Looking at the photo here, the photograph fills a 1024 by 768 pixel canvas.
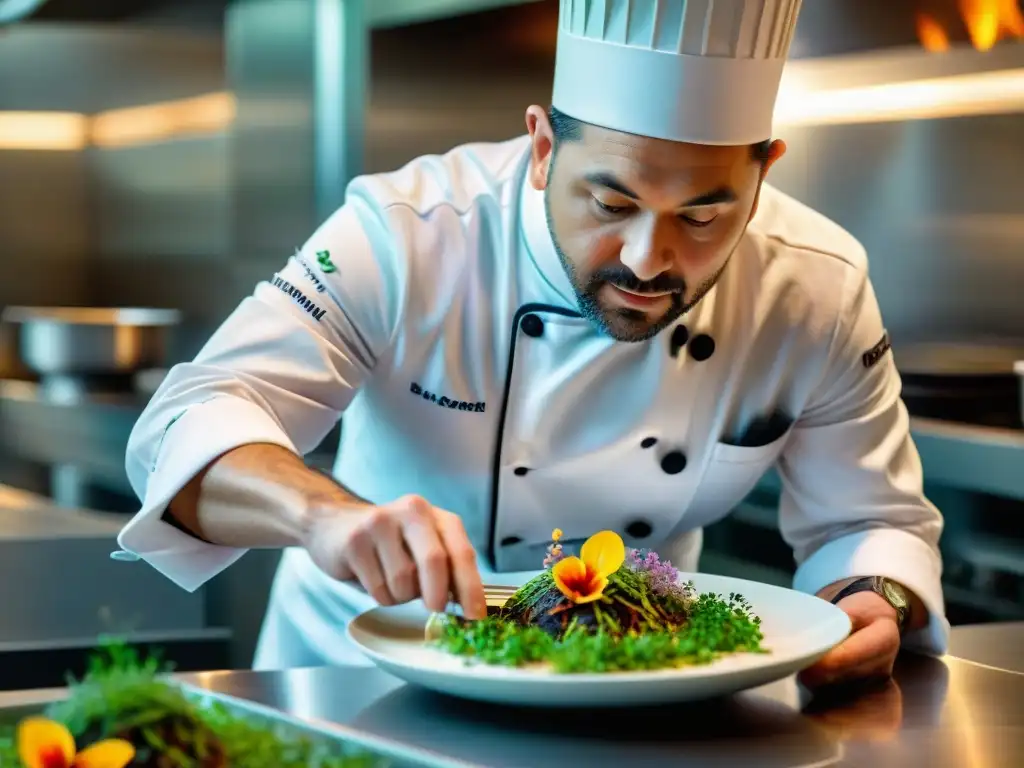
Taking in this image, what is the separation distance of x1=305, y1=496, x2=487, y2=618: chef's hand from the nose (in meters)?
0.37

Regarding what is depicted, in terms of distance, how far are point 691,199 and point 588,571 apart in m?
0.42

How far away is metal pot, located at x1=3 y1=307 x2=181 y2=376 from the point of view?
3.66 metres

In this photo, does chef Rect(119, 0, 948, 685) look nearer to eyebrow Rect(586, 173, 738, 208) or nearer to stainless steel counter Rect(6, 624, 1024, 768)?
eyebrow Rect(586, 173, 738, 208)

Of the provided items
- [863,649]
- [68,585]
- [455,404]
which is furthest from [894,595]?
[68,585]

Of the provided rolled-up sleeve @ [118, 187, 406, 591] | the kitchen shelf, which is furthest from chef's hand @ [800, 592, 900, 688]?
the kitchen shelf

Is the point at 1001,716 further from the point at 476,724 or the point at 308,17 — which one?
the point at 308,17

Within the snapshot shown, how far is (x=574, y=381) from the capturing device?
1.76m

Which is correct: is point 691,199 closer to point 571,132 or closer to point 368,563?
point 571,132

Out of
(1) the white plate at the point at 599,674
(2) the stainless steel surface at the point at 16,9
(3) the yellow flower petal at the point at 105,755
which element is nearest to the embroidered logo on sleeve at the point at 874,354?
(1) the white plate at the point at 599,674

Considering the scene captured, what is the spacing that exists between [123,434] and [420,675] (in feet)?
7.61

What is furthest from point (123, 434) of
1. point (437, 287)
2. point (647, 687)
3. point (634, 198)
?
point (647, 687)

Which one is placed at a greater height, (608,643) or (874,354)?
(874,354)

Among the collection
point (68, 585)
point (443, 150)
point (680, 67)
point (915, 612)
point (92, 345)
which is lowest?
point (68, 585)

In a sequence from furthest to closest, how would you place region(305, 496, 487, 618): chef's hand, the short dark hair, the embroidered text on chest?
the embroidered text on chest < the short dark hair < region(305, 496, 487, 618): chef's hand
